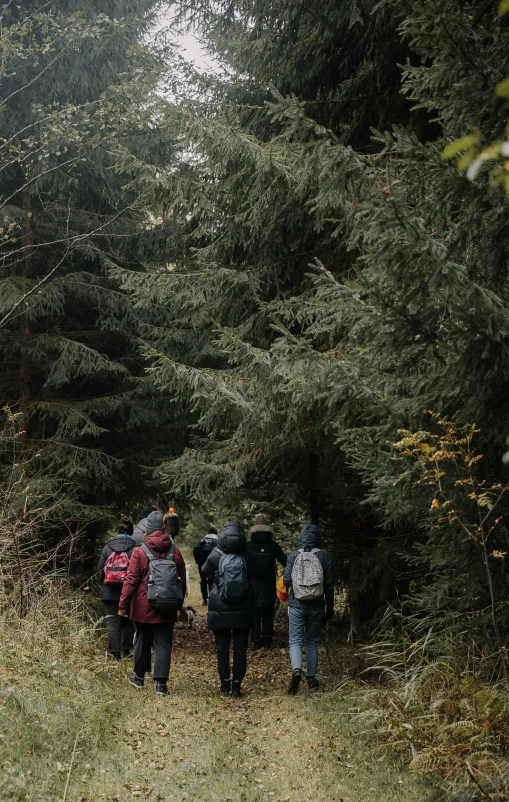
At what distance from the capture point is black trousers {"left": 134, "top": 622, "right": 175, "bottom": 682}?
7953mm

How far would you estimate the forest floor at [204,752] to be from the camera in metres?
5.07

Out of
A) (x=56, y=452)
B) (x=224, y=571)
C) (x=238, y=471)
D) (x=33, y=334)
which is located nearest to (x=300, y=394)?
(x=224, y=571)

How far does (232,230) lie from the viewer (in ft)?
33.1

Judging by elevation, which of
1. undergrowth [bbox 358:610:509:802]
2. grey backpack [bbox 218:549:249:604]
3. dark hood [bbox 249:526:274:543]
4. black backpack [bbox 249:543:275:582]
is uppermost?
undergrowth [bbox 358:610:509:802]

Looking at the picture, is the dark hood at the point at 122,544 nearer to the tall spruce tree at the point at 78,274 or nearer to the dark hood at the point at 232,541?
the dark hood at the point at 232,541

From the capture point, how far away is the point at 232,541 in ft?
26.8

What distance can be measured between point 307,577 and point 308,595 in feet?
0.68

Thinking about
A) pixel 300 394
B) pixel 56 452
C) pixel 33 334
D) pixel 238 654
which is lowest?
pixel 56 452

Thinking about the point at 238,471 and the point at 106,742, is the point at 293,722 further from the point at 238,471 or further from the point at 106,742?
the point at 238,471

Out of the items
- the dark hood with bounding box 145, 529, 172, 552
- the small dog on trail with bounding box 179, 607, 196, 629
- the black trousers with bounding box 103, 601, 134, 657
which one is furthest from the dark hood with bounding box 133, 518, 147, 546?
the small dog on trail with bounding box 179, 607, 196, 629

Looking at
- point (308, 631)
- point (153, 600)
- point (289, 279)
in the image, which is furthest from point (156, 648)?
point (289, 279)

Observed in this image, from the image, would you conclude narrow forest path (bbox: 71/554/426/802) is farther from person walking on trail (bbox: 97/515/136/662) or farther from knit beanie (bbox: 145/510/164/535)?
knit beanie (bbox: 145/510/164/535)

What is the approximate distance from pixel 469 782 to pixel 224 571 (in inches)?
152

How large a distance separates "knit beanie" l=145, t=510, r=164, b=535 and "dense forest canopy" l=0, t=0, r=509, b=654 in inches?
68.8
